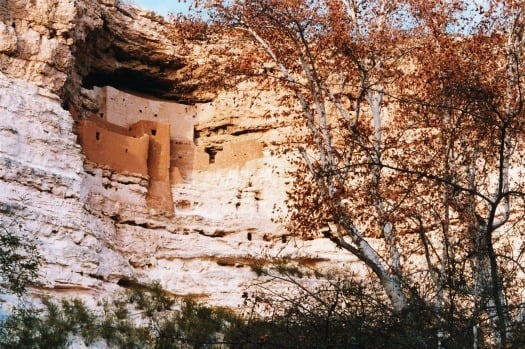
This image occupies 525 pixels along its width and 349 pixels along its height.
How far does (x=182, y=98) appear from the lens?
24625 mm

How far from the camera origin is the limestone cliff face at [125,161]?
1750 centimetres

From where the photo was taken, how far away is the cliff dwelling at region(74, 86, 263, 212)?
67.7 ft

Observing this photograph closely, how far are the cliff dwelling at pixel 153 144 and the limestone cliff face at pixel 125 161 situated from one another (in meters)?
0.04

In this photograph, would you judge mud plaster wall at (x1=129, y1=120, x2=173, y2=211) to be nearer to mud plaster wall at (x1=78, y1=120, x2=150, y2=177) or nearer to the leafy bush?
mud plaster wall at (x1=78, y1=120, x2=150, y2=177)

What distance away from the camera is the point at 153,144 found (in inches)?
867

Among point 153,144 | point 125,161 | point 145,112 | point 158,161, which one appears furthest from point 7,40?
point 145,112

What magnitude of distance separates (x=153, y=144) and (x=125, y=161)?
135 centimetres

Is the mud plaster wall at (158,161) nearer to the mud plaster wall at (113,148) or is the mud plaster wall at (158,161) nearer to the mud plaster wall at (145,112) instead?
the mud plaster wall at (113,148)

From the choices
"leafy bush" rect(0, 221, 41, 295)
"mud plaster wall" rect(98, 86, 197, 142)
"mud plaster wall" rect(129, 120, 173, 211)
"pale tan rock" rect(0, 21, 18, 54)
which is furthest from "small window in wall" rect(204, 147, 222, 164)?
"leafy bush" rect(0, 221, 41, 295)

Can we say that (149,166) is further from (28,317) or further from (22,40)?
(28,317)

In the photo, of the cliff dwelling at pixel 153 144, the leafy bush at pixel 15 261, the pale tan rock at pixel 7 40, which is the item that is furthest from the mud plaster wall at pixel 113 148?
the leafy bush at pixel 15 261

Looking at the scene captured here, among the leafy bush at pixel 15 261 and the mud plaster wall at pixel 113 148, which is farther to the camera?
the mud plaster wall at pixel 113 148

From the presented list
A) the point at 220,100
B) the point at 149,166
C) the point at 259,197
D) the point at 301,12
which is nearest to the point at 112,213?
the point at 149,166

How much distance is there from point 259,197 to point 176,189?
2182mm
